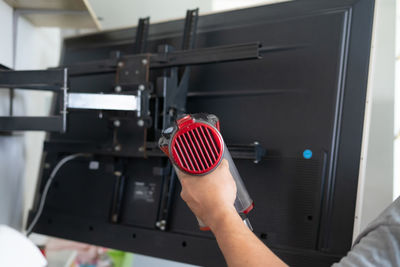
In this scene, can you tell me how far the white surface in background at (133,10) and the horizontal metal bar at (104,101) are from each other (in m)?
0.47

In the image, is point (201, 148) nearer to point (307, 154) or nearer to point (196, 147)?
point (196, 147)

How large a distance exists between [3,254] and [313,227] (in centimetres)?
84

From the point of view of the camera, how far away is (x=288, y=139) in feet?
3.24

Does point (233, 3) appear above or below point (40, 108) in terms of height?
above

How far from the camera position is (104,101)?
106cm

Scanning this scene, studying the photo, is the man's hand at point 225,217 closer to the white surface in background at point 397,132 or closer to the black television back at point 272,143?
the black television back at point 272,143

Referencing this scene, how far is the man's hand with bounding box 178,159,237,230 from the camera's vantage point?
26.5 inches

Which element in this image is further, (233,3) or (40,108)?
(40,108)

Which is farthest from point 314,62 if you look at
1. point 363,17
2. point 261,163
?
A: point 261,163

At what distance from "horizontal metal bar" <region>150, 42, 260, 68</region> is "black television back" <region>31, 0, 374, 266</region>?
10 centimetres

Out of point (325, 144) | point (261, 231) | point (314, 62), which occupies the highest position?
point (314, 62)

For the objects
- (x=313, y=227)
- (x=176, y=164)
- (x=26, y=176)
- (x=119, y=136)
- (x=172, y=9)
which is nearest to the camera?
(x=176, y=164)

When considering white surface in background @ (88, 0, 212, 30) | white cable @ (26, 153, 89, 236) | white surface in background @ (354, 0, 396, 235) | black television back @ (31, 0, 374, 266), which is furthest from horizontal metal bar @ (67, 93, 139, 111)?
white surface in background @ (354, 0, 396, 235)

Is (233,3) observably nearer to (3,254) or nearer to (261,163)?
(261,163)
